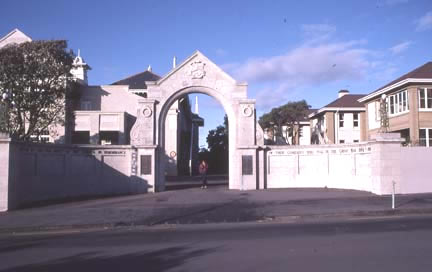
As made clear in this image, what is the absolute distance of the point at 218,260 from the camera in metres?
7.95

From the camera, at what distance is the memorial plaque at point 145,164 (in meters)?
24.4

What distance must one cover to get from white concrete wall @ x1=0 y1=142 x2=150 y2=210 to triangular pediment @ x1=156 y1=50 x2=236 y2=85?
501cm

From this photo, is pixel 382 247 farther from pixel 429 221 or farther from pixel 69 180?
pixel 69 180

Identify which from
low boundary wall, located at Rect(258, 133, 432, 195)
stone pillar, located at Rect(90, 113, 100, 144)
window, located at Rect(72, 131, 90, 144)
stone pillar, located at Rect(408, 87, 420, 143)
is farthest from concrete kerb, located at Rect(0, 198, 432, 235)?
window, located at Rect(72, 131, 90, 144)

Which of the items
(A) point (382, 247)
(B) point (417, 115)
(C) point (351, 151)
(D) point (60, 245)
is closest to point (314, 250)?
(A) point (382, 247)

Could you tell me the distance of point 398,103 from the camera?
3462 centimetres

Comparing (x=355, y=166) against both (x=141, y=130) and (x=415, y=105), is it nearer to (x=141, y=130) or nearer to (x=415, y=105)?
(x=141, y=130)

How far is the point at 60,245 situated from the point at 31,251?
2.58ft

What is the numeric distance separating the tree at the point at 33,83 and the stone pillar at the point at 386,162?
21.5 meters

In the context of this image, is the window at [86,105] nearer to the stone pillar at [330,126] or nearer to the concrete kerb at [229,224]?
the stone pillar at [330,126]

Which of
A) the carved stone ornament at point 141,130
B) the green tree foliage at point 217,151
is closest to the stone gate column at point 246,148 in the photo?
the carved stone ornament at point 141,130

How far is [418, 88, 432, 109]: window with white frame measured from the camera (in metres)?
32.3

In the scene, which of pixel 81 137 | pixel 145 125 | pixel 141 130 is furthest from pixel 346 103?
pixel 141 130

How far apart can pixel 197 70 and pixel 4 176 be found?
12207mm
